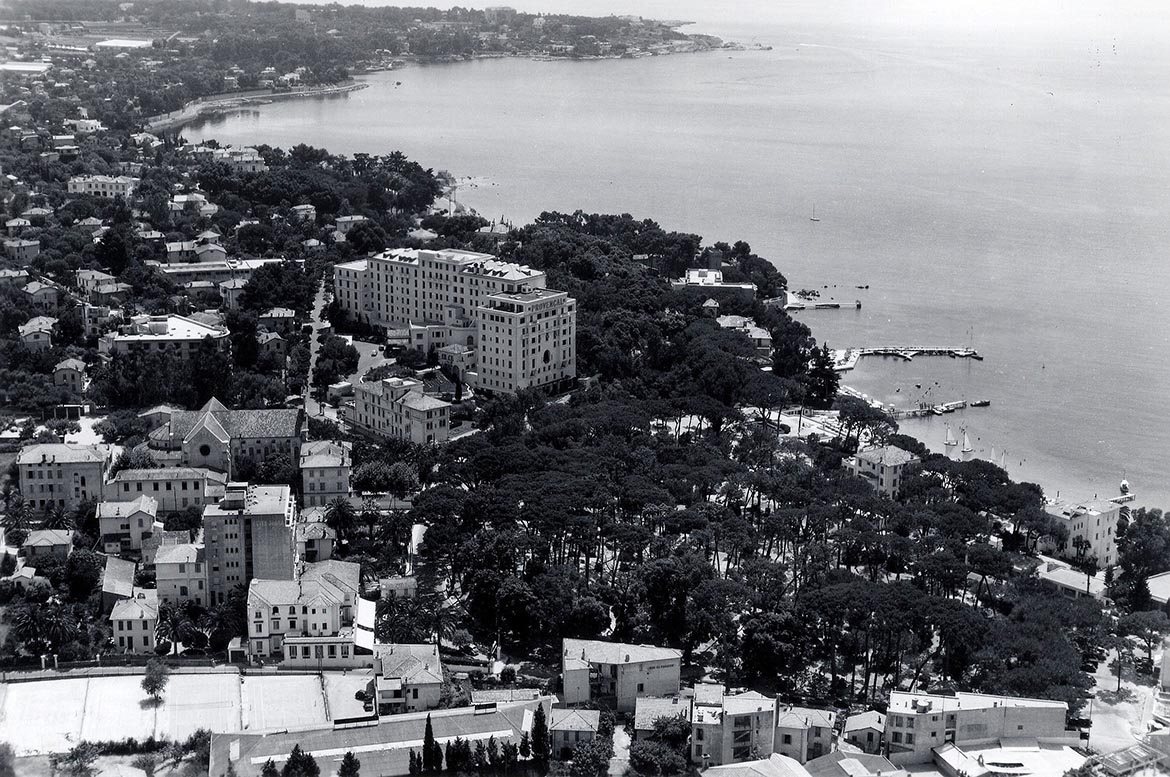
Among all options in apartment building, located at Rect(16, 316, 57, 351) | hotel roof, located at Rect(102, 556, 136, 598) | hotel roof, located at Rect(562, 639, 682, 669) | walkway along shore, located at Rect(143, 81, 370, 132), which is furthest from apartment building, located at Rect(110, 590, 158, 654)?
walkway along shore, located at Rect(143, 81, 370, 132)

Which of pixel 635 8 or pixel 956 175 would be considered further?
pixel 635 8

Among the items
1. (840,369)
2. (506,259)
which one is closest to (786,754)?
(840,369)

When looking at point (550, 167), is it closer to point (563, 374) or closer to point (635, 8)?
point (563, 374)

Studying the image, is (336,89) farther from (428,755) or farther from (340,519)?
(428,755)

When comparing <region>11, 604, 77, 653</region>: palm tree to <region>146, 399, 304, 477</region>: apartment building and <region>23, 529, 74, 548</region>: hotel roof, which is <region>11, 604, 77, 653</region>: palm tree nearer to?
<region>23, 529, 74, 548</region>: hotel roof

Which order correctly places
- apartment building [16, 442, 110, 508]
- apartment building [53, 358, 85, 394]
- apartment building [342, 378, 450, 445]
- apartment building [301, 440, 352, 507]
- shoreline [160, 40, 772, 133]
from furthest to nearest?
shoreline [160, 40, 772, 133], apartment building [53, 358, 85, 394], apartment building [342, 378, 450, 445], apartment building [301, 440, 352, 507], apartment building [16, 442, 110, 508]

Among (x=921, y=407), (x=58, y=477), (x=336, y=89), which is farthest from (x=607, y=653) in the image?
(x=336, y=89)
